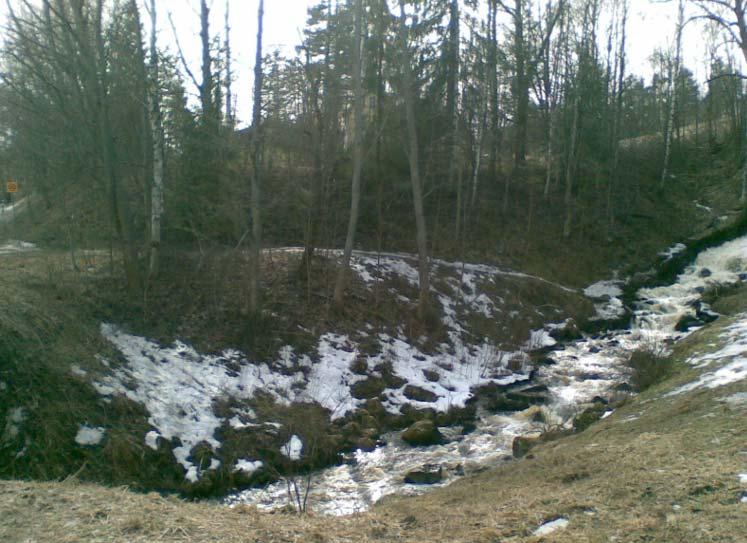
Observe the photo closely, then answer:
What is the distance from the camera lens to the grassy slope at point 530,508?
18.0ft

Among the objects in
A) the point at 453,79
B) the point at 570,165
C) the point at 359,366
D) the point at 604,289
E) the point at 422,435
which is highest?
the point at 453,79

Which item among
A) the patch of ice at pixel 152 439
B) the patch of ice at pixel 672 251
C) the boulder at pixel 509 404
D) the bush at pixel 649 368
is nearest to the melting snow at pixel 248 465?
the patch of ice at pixel 152 439

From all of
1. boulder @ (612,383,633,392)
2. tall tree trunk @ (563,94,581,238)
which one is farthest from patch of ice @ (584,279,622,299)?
boulder @ (612,383,633,392)

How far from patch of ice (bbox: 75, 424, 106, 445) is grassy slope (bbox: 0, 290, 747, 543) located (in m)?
2.48

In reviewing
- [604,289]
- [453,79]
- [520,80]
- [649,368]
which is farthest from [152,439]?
[520,80]

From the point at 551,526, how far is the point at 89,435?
7493 mm

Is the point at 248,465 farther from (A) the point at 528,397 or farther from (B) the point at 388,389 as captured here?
(A) the point at 528,397

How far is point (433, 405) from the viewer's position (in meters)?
15.3

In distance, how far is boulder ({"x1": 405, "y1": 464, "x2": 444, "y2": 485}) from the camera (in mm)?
10797

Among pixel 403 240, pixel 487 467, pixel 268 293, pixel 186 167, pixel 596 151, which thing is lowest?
pixel 487 467

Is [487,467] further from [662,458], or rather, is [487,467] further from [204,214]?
[204,214]

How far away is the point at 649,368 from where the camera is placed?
1517cm

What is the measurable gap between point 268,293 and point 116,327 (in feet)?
17.9

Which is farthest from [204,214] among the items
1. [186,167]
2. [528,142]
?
[528,142]
